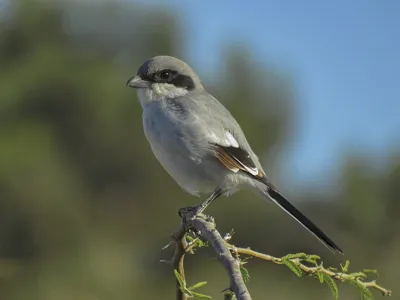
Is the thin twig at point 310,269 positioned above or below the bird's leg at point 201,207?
above

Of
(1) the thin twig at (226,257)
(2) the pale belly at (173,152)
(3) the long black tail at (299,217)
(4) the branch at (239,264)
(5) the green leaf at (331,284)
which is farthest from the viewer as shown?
(2) the pale belly at (173,152)

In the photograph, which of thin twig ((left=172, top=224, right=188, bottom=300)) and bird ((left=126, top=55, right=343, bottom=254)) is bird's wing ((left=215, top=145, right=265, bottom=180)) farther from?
thin twig ((left=172, top=224, right=188, bottom=300))

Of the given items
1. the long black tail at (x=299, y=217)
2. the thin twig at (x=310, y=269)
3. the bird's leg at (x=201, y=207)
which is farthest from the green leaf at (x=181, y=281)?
the long black tail at (x=299, y=217)

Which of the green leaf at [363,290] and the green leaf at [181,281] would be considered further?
the green leaf at [363,290]

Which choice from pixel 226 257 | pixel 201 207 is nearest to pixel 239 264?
pixel 226 257

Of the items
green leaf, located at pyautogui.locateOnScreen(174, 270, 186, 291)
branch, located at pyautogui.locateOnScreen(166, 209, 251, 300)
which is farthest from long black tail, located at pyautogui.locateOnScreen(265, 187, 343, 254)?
green leaf, located at pyautogui.locateOnScreen(174, 270, 186, 291)

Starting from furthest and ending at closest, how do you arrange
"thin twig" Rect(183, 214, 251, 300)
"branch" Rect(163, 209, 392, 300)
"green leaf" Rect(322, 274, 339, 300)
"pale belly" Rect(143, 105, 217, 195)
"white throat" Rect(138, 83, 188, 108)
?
"white throat" Rect(138, 83, 188, 108), "pale belly" Rect(143, 105, 217, 195), "green leaf" Rect(322, 274, 339, 300), "branch" Rect(163, 209, 392, 300), "thin twig" Rect(183, 214, 251, 300)

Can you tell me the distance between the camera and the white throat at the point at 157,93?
2.72 m

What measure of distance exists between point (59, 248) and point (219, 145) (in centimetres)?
839

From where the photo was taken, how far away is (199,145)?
2527 millimetres

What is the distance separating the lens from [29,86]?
11.7 metres

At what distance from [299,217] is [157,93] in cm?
67

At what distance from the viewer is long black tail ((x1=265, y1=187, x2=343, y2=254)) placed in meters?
2.27

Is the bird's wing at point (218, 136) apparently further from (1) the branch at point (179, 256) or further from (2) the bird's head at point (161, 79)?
(1) the branch at point (179, 256)
